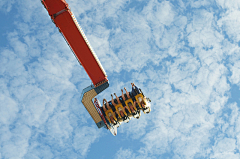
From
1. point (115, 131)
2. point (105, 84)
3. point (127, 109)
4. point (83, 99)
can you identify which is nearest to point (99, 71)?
point (105, 84)

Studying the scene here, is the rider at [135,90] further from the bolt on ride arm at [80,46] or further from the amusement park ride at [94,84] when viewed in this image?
the bolt on ride arm at [80,46]

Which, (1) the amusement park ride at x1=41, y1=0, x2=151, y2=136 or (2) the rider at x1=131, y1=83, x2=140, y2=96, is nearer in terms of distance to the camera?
(1) the amusement park ride at x1=41, y1=0, x2=151, y2=136

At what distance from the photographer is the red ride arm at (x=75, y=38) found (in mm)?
18719

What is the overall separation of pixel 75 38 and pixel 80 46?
99cm

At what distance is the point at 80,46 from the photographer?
20672mm

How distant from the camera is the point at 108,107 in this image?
85.4 feet

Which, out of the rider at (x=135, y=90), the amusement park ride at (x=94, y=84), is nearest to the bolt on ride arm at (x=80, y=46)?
the amusement park ride at (x=94, y=84)

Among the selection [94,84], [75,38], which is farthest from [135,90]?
[75,38]

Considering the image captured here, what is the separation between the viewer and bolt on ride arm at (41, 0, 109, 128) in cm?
1875

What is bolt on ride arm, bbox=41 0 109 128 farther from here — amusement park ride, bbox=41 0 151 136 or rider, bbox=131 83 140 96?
rider, bbox=131 83 140 96

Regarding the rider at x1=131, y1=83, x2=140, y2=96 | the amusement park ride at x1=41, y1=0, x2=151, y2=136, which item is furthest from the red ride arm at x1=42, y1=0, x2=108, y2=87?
the rider at x1=131, y1=83, x2=140, y2=96

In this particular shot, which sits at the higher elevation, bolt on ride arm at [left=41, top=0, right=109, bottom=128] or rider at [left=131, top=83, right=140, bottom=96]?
bolt on ride arm at [left=41, top=0, right=109, bottom=128]

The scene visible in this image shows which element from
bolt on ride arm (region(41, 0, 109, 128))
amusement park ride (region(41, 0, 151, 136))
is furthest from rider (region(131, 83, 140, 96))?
bolt on ride arm (region(41, 0, 109, 128))

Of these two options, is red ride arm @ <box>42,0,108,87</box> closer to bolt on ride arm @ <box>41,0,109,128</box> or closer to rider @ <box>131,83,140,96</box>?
bolt on ride arm @ <box>41,0,109,128</box>
